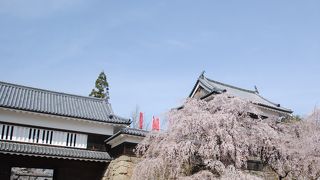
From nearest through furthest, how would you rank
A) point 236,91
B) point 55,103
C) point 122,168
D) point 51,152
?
point 122,168
point 51,152
point 55,103
point 236,91

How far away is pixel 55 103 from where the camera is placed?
587 inches

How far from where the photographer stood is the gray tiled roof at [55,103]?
13485mm

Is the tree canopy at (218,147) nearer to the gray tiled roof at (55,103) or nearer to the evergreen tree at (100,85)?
the gray tiled roof at (55,103)

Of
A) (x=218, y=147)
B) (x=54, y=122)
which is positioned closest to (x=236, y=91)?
(x=54, y=122)

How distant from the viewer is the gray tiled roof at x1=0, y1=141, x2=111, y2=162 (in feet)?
38.3

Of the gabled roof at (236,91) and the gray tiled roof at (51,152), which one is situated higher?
the gabled roof at (236,91)

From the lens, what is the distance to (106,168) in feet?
43.4

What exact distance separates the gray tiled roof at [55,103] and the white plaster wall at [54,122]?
26cm

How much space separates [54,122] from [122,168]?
3.70m

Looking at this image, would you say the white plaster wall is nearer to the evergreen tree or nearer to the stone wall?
the stone wall

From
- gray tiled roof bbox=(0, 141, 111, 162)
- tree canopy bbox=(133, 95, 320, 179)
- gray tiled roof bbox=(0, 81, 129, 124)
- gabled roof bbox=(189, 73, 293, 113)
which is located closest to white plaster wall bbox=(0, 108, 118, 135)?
gray tiled roof bbox=(0, 81, 129, 124)

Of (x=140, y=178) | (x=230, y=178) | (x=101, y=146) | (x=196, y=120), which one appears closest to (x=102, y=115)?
(x=101, y=146)

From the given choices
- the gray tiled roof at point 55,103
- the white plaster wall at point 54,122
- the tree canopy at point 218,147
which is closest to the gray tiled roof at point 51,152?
the white plaster wall at point 54,122

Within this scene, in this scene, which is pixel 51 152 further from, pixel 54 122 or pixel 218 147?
pixel 218 147
